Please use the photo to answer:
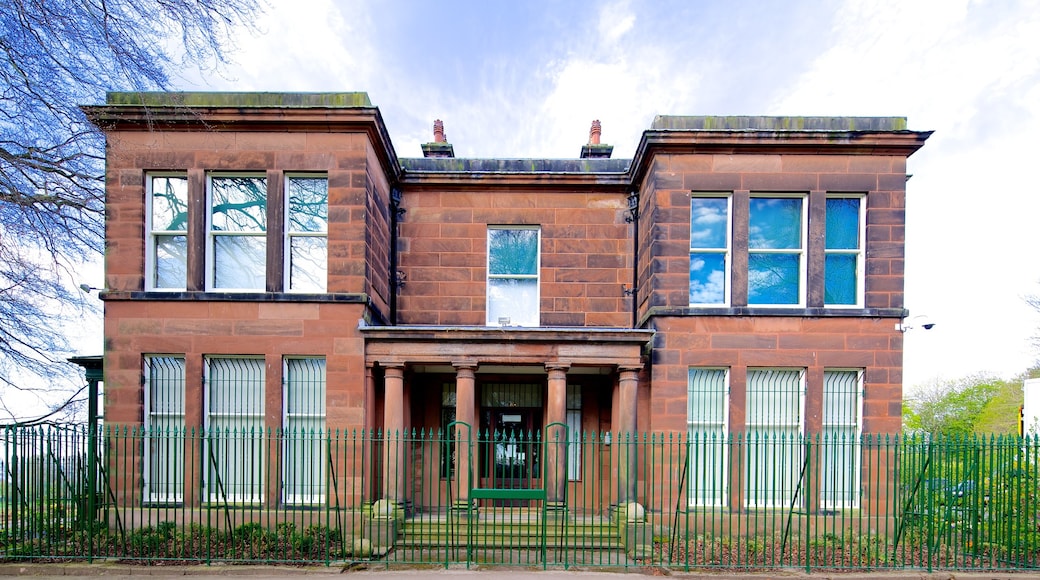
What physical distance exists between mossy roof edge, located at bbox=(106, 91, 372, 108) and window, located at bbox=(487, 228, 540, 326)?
3.91 meters

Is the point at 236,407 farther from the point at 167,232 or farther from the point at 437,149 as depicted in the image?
the point at 437,149

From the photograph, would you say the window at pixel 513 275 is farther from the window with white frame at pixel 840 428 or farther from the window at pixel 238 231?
the window with white frame at pixel 840 428

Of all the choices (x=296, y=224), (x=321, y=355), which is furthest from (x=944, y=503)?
(x=296, y=224)

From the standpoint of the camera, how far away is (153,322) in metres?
9.94

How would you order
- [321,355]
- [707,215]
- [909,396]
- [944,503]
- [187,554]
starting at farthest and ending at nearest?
1. [909,396]
2. [707,215]
3. [321,355]
4. [944,503]
5. [187,554]

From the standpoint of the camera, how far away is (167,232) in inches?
401

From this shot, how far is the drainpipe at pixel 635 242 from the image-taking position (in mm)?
11992

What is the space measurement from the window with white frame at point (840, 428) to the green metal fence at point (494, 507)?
0.22 feet

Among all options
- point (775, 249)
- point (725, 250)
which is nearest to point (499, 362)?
point (725, 250)

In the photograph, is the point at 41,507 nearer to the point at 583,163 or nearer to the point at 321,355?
the point at 321,355

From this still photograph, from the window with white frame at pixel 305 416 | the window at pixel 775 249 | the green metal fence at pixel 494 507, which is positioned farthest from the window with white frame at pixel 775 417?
the window with white frame at pixel 305 416

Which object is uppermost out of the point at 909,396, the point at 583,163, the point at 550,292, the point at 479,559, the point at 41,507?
the point at 583,163

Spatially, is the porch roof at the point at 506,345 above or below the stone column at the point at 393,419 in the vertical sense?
above

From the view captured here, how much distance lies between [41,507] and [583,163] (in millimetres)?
11345
